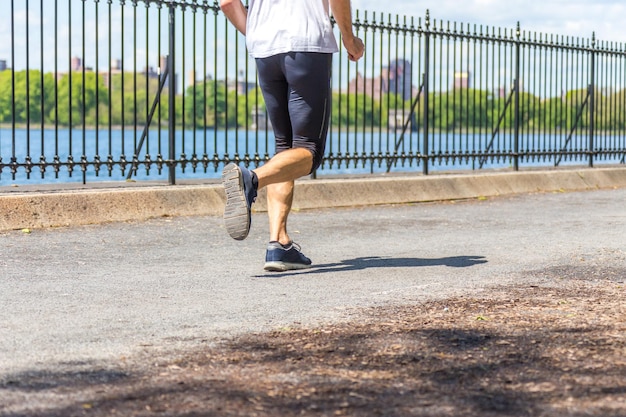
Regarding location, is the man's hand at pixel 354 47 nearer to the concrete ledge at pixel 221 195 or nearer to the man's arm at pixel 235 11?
the man's arm at pixel 235 11

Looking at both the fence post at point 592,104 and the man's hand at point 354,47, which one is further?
the fence post at point 592,104

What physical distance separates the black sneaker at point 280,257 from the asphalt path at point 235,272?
0.07 m

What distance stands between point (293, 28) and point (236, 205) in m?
1.12

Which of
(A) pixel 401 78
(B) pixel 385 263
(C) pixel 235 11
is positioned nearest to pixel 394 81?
(A) pixel 401 78

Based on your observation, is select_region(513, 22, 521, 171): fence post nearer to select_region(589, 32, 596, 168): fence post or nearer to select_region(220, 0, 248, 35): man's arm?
select_region(589, 32, 596, 168): fence post

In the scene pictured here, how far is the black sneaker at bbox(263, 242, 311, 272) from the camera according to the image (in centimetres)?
679

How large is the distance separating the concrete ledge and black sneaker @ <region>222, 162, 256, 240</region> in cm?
360

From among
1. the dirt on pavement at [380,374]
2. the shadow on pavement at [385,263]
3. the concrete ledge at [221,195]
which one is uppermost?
the concrete ledge at [221,195]

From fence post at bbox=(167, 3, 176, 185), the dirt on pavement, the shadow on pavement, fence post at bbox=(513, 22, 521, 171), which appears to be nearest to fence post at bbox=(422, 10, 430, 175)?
fence post at bbox=(513, 22, 521, 171)

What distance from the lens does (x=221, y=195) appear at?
11.2 metres

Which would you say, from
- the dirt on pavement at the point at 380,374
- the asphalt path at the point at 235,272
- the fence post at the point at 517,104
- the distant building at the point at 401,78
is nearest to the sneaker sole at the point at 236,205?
→ the asphalt path at the point at 235,272

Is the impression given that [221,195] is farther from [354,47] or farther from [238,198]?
[238,198]

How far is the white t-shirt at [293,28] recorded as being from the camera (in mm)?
6523

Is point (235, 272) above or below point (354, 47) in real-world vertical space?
below
